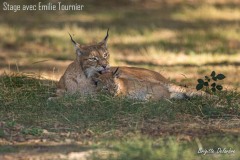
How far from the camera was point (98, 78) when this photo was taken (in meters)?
9.48

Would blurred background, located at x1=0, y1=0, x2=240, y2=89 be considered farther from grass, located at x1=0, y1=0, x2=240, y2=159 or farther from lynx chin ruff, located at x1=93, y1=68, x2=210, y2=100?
lynx chin ruff, located at x1=93, y1=68, x2=210, y2=100

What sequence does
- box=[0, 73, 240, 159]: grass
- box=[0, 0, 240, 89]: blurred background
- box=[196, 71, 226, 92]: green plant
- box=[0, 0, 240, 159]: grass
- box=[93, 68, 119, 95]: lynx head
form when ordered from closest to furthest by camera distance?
1. box=[0, 73, 240, 159]: grass
2. box=[0, 0, 240, 159]: grass
3. box=[196, 71, 226, 92]: green plant
4. box=[93, 68, 119, 95]: lynx head
5. box=[0, 0, 240, 89]: blurred background

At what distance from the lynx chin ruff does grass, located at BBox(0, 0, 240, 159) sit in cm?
26

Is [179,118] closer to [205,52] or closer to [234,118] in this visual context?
[234,118]

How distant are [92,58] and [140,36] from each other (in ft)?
22.0

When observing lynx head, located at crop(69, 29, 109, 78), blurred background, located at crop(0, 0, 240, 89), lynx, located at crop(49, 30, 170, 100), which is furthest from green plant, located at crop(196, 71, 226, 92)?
blurred background, located at crop(0, 0, 240, 89)

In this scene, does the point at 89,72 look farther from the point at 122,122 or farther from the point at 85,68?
the point at 122,122

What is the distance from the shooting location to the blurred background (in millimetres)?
12969

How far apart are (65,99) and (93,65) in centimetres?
65

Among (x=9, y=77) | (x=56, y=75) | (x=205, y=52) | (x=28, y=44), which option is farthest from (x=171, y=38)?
(x=9, y=77)

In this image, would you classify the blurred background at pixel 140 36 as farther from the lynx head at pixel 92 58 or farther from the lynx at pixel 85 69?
the lynx head at pixel 92 58

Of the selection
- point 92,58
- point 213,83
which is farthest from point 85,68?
point 213,83

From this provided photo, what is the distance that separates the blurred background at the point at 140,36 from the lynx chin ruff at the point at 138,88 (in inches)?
48.3

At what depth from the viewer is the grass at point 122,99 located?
25.1ft
